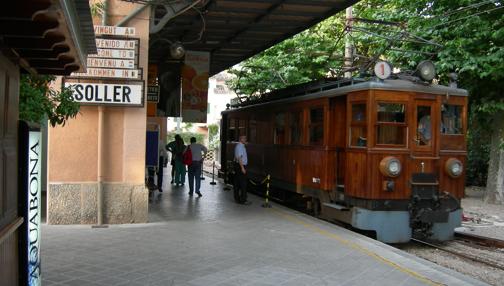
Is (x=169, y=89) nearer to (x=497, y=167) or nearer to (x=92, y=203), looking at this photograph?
(x=92, y=203)

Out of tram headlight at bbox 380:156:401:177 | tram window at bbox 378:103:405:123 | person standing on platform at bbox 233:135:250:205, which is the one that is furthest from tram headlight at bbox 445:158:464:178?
person standing on platform at bbox 233:135:250:205

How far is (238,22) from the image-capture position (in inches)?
508

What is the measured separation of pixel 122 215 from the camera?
959 centimetres

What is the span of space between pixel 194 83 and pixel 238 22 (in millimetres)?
2895

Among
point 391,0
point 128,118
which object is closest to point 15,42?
point 128,118

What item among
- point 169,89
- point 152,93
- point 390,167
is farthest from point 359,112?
point 169,89

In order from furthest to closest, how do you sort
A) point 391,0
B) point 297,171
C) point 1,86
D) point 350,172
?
point 391,0 < point 297,171 < point 350,172 < point 1,86

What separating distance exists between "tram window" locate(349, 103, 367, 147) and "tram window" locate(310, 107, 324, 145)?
1098 mm

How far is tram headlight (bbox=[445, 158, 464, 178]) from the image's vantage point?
981 centimetres

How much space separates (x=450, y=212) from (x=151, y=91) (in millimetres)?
7155

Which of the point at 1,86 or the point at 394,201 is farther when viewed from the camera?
the point at 394,201

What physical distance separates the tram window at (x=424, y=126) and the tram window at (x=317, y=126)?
6.41 ft

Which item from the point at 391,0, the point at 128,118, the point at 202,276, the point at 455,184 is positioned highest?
the point at 391,0

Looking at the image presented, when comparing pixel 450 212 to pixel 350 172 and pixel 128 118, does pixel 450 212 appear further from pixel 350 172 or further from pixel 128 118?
pixel 128 118
